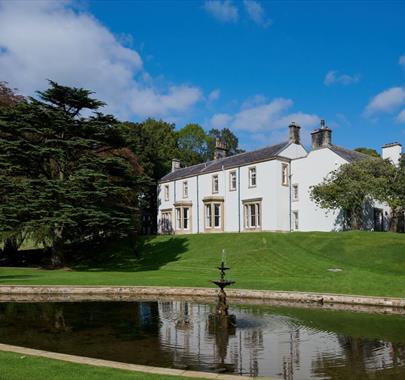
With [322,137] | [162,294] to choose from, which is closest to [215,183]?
[322,137]

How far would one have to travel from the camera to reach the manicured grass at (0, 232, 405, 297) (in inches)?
902

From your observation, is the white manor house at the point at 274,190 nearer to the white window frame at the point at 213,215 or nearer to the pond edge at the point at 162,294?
the white window frame at the point at 213,215

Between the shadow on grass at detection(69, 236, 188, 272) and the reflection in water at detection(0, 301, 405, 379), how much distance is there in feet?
57.4

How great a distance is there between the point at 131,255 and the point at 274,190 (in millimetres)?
14477

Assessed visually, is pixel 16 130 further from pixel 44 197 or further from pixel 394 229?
pixel 394 229

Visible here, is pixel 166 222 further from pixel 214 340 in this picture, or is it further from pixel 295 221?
pixel 214 340

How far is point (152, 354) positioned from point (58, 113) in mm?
25045

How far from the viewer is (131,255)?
136 ft

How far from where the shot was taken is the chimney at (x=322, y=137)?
144 ft

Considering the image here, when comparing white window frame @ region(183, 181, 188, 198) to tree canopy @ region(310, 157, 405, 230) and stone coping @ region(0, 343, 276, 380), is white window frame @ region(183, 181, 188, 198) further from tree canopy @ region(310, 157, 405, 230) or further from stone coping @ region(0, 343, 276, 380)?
stone coping @ region(0, 343, 276, 380)

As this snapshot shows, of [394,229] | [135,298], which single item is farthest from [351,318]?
[394,229]

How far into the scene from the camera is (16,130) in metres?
32.2

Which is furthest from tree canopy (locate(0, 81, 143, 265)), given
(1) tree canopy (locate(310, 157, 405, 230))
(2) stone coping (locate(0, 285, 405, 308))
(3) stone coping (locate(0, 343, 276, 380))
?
(3) stone coping (locate(0, 343, 276, 380))

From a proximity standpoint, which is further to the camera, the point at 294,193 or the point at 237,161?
the point at 237,161
